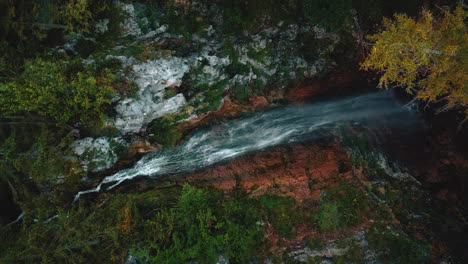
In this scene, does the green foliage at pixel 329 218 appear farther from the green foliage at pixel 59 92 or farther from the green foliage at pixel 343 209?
the green foliage at pixel 59 92

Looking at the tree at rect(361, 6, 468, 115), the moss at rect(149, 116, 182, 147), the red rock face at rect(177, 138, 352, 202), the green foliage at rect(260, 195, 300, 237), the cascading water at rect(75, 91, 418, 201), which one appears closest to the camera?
the tree at rect(361, 6, 468, 115)

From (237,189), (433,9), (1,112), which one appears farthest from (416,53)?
(1,112)

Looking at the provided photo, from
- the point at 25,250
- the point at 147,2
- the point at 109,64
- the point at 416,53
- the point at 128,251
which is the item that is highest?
the point at 147,2

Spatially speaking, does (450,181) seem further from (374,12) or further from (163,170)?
(163,170)

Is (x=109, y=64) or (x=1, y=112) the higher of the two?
(x=109, y=64)

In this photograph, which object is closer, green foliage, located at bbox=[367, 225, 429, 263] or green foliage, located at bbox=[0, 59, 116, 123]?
green foliage, located at bbox=[0, 59, 116, 123]

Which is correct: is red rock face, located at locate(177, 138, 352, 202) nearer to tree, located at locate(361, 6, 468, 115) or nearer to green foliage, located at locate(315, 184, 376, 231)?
green foliage, located at locate(315, 184, 376, 231)

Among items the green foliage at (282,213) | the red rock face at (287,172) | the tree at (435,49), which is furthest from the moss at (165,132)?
the tree at (435,49)

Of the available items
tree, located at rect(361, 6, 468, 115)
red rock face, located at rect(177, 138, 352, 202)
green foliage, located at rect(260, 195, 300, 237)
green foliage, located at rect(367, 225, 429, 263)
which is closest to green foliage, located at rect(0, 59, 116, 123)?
red rock face, located at rect(177, 138, 352, 202)
